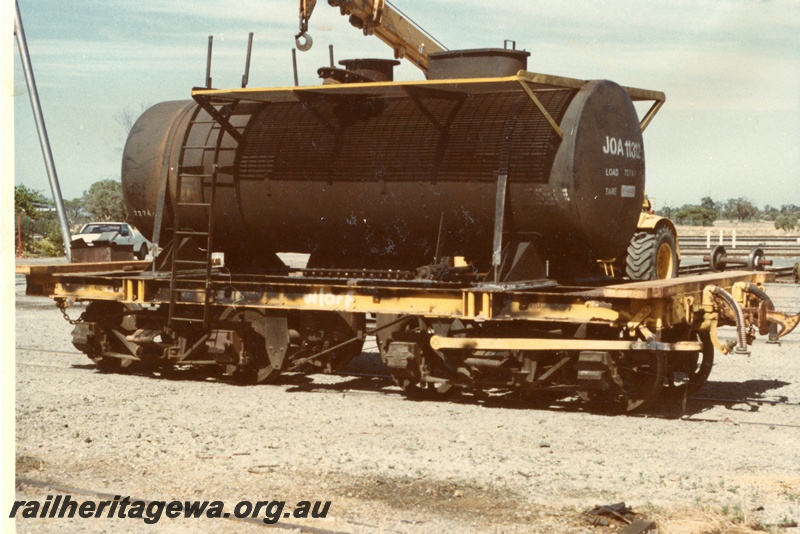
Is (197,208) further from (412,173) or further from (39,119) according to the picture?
(39,119)

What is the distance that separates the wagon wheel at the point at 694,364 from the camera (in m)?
11.6

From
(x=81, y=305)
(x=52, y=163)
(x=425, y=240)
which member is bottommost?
(x=81, y=305)

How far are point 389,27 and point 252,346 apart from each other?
8740 mm

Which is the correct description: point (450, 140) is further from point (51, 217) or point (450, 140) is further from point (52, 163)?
point (51, 217)

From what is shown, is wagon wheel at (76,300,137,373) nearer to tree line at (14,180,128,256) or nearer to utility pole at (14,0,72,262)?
utility pole at (14,0,72,262)

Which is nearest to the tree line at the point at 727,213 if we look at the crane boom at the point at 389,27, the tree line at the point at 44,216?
the tree line at the point at 44,216

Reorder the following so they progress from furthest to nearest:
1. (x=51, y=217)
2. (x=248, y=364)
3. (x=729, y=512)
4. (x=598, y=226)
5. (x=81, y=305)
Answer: (x=51, y=217) → (x=81, y=305) → (x=248, y=364) → (x=598, y=226) → (x=729, y=512)

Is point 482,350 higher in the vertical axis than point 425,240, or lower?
lower

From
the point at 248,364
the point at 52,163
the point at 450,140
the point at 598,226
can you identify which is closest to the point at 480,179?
the point at 450,140

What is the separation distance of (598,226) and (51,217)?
51.0 metres

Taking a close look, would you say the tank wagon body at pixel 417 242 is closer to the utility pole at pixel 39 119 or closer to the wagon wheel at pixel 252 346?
the wagon wheel at pixel 252 346

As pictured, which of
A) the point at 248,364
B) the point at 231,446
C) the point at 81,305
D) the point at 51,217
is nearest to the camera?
the point at 231,446

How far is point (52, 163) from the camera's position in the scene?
15828 millimetres

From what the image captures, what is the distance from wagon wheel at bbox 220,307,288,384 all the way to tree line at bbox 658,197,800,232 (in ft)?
207
